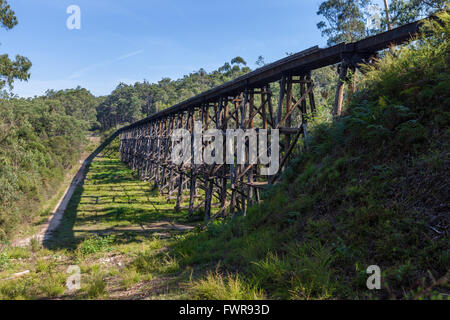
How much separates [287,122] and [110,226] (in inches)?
370

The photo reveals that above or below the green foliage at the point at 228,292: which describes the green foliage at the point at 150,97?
above

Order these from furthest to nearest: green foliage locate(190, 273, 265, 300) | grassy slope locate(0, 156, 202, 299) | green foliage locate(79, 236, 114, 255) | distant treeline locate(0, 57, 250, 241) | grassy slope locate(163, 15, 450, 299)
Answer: distant treeline locate(0, 57, 250, 241) → green foliage locate(79, 236, 114, 255) → grassy slope locate(0, 156, 202, 299) → green foliage locate(190, 273, 265, 300) → grassy slope locate(163, 15, 450, 299)

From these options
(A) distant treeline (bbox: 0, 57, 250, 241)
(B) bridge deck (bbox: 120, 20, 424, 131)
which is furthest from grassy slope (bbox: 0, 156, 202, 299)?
(B) bridge deck (bbox: 120, 20, 424, 131)

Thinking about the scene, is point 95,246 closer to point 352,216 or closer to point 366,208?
point 352,216

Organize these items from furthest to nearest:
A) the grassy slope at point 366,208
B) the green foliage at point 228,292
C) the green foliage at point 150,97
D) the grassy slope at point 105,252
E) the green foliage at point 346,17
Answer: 1. the green foliage at point 150,97
2. the green foliage at point 346,17
3. the grassy slope at point 105,252
4. the green foliage at point 228,292
5. the grassy slope at point 366,208

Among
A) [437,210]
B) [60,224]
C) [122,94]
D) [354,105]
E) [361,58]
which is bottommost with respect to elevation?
[60,224]

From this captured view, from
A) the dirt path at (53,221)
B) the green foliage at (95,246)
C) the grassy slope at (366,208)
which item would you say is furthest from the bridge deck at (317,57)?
the dirt path at (53,221)

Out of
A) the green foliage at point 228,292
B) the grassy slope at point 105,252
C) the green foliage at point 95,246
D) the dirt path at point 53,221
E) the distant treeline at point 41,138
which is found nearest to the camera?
the green foliage at point 228,292

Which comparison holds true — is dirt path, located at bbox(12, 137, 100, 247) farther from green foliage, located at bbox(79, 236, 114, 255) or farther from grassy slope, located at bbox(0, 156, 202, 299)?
green foliage, located at bbox(79, 236, 114, 255)

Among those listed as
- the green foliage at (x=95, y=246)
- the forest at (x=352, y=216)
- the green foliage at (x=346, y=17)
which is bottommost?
the green foliage at (x=95, y=246)

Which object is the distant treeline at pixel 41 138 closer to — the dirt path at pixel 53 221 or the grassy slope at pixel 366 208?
the dirt path at pixel 53 221

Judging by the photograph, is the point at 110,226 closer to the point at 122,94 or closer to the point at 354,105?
the point at 354,105
